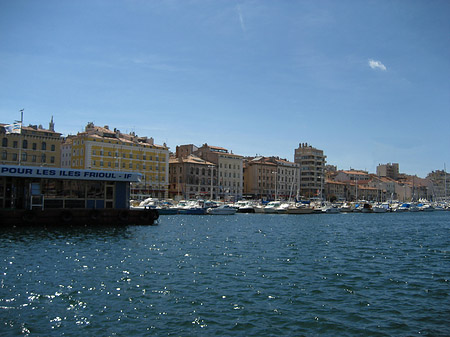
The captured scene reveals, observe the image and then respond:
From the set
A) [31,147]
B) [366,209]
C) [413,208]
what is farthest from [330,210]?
[31,147]

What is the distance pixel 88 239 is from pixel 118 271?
14617 mm

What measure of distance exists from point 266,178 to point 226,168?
19174 mm

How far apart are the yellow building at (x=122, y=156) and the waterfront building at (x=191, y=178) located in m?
7.70

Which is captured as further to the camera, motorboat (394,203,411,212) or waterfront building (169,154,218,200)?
motorboat (394,203,411,212)

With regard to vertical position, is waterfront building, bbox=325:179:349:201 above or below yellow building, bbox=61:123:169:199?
below

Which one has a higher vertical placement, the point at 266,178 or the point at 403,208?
the point at 266,178

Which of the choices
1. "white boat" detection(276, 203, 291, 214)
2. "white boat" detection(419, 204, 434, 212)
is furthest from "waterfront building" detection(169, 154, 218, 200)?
"white boat" detection(419, 204, 434, 212)

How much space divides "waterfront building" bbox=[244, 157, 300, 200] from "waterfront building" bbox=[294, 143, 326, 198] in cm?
1281

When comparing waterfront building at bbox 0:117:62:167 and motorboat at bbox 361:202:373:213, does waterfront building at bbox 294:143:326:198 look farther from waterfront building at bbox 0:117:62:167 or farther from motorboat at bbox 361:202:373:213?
waterfront building at bbox 0:117:62:167

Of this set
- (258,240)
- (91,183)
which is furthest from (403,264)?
(91,183)

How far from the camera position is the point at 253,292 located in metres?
19.0

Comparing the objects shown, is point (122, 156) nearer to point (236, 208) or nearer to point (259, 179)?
point (236, 208)

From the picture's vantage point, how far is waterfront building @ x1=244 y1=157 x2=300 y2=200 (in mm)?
150250

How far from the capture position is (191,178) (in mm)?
127375
